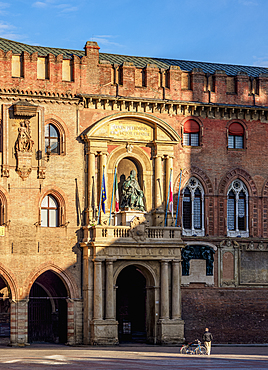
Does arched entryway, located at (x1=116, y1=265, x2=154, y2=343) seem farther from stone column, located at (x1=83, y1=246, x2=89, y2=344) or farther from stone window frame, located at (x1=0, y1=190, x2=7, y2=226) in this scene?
stone window frame, located at (x1=0, y1=190, x2=7, y2=226)

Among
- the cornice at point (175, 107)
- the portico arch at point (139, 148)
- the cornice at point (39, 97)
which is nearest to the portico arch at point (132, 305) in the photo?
the portico arch at point (139, 148)

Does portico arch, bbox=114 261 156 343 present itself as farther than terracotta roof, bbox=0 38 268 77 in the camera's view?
Yes

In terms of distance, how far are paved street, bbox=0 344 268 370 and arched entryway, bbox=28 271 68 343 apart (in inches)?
148

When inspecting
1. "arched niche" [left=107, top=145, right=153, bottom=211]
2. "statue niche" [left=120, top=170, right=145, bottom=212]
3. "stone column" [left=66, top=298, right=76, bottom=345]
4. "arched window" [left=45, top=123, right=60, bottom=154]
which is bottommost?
"stone column" [left=66, top=298, right=76, bottom=345]

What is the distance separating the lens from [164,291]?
40938 mm

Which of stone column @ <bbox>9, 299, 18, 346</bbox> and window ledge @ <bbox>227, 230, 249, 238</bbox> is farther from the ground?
window ledge @ <bbox>227, 230, 249, 238</bbox>

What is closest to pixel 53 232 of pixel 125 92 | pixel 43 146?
pixel 43 146

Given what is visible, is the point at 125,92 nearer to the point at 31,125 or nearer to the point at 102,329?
the point at 31,125

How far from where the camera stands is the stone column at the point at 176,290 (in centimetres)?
4100

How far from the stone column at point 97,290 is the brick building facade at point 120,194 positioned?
50 mm

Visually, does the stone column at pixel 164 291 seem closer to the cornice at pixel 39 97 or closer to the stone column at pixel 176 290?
the stone column at pixel 176 290

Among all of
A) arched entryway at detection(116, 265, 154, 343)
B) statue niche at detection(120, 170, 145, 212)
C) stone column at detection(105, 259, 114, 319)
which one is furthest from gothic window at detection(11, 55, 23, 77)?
arched entryway at detection(116, 265, 154, 343)

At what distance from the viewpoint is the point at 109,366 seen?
92.1ft

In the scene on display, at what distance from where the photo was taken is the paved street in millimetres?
28078
